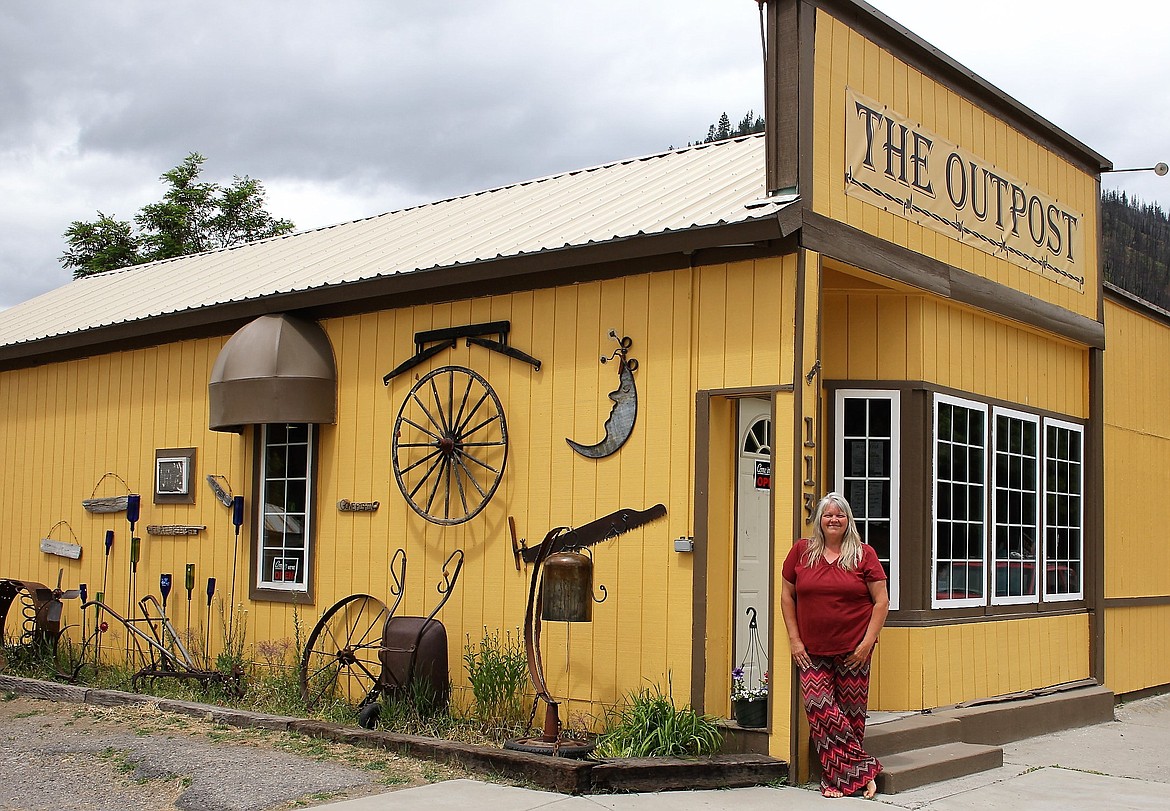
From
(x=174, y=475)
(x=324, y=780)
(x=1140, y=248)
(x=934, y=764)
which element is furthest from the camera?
(x=1140, y=248)

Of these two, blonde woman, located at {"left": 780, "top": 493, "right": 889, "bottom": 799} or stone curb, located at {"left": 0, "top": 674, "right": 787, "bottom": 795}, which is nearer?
stone curb, located at {"left": 0, "top": 674, "right": 787, "bottom": 795}

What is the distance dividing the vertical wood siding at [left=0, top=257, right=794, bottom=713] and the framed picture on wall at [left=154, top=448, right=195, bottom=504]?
0.09 m

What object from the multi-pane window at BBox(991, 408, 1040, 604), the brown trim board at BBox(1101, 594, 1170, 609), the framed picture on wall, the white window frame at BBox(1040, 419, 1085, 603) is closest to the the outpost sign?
the white window frame at BBox(1040, 419, 1085, 603)

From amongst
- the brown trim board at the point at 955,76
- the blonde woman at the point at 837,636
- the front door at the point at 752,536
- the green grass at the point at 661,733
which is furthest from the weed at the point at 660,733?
the brown trim board at the point at 955,76

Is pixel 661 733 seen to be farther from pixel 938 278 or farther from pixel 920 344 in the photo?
pixel 938 278

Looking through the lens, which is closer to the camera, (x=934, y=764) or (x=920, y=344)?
(x=934, y=764)

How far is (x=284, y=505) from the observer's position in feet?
35.6

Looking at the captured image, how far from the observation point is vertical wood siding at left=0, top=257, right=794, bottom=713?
317 inches

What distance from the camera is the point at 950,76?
31.3 feet

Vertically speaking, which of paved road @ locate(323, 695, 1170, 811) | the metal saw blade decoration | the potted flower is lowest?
paved road @ locate(323, 695, 1170, 811)

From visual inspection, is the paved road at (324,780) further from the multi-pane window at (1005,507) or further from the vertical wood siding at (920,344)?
the vertical wood siding at (920,344)

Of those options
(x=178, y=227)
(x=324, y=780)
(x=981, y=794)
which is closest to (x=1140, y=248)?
(x=178, y=227)

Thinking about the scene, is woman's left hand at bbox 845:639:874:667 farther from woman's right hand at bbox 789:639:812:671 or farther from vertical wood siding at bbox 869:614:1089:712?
vertical wood siding at bbox 869:614:1089:712

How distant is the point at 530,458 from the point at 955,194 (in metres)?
3.72
